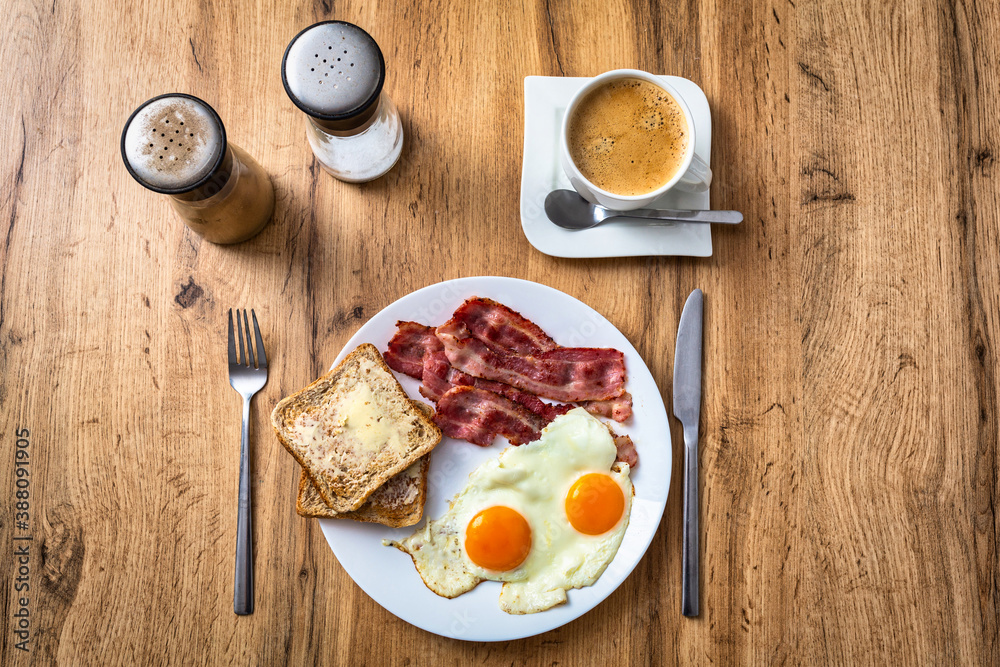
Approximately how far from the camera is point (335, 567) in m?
1.82

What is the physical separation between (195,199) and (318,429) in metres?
0.69

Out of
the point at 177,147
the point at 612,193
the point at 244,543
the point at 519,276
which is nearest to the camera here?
the point at 177,147

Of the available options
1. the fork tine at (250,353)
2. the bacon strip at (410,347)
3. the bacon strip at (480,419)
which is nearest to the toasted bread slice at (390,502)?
the bacon strip at (480,419)

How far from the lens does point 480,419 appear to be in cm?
179

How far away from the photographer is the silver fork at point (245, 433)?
1.78 meters

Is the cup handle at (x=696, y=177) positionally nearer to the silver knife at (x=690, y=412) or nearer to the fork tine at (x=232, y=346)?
the silver knife at (x=690, y=412)

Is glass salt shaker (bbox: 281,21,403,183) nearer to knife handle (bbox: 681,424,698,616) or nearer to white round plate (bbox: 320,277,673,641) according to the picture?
white round plate (bbox: 320,277,673,641)

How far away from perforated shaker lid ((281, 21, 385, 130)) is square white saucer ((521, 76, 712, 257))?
1.76ft

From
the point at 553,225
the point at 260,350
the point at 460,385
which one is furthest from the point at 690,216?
the point at 260,350

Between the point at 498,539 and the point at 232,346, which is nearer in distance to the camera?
the point at 498,539

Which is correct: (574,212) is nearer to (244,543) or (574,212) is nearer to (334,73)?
(334,73)

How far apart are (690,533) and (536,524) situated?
47cm

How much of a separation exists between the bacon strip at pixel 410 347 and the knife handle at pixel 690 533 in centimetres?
82

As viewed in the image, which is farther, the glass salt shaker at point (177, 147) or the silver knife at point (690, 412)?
the silver knife at point (690, 412)
